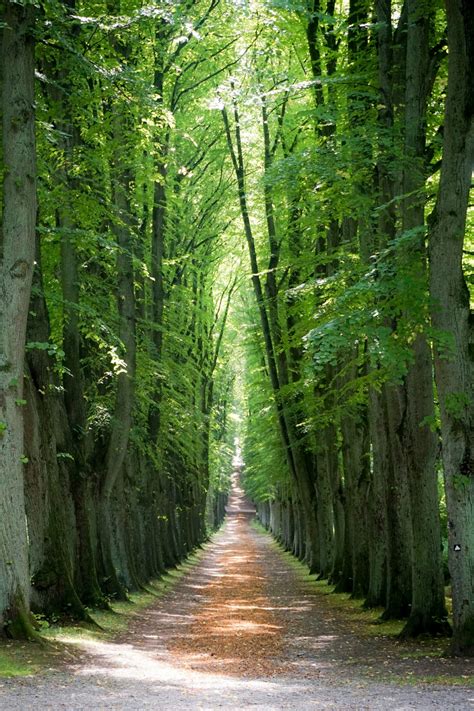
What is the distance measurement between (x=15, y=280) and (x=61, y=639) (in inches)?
198

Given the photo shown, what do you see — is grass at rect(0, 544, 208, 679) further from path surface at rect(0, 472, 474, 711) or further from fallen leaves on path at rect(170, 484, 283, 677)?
fallen leaves on path at rect(170, 484, 283, 677)

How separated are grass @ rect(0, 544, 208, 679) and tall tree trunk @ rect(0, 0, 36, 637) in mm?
373

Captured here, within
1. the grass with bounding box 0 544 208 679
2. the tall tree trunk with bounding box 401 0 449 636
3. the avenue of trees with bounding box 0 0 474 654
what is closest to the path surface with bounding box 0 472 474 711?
the grass with bounding box 0 544 208 679

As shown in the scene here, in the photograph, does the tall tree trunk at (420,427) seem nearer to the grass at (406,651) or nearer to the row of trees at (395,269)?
the row of trees at (395,269)

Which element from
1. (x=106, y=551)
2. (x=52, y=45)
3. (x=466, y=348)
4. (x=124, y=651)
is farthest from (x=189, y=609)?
(x=52, y=45)

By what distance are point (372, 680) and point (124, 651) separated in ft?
13.8

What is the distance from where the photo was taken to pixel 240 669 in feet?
36.6

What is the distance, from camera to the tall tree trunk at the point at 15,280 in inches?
412

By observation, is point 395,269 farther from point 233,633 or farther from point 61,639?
point 233,633

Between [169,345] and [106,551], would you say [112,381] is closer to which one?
[106,551]

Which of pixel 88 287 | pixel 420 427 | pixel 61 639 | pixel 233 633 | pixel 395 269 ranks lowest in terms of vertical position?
pixel 233 633

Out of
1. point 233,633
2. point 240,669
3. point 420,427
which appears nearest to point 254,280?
point 233,633

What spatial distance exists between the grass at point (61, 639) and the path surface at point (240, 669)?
0.78 feet

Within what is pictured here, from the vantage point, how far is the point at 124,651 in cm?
1263
